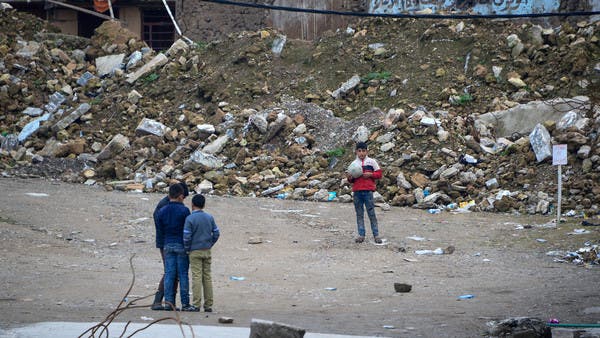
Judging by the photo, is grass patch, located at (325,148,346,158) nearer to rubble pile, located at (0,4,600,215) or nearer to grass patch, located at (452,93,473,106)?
rubble pile, located at (0,4,600,215)

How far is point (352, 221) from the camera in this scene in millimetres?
14633

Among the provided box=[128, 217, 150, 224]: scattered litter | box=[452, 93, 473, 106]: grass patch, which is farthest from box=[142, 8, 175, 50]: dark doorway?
box=[128, 217, 150, 224]: scattered litter

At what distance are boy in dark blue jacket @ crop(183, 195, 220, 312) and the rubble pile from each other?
314 inches

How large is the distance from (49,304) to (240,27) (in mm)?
16716

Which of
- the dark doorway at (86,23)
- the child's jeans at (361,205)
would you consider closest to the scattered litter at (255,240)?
the child's jeans at (361,205)

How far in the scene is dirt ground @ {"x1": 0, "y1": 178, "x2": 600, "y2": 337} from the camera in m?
8.27

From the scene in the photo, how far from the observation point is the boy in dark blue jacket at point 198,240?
8.23 metres

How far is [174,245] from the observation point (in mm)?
8344

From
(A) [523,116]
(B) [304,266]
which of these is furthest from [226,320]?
(A) [523,116]

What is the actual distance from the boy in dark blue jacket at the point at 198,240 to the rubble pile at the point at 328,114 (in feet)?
26.2

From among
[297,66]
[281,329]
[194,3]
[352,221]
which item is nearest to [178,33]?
[194,3]

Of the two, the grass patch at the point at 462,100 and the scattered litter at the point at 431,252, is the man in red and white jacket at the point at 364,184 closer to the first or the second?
the scattered litter at the point at 431,252

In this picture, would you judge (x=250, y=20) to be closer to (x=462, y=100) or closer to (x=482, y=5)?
(x=482, y=5)

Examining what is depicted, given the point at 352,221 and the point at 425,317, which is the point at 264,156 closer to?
the point at 352,221
